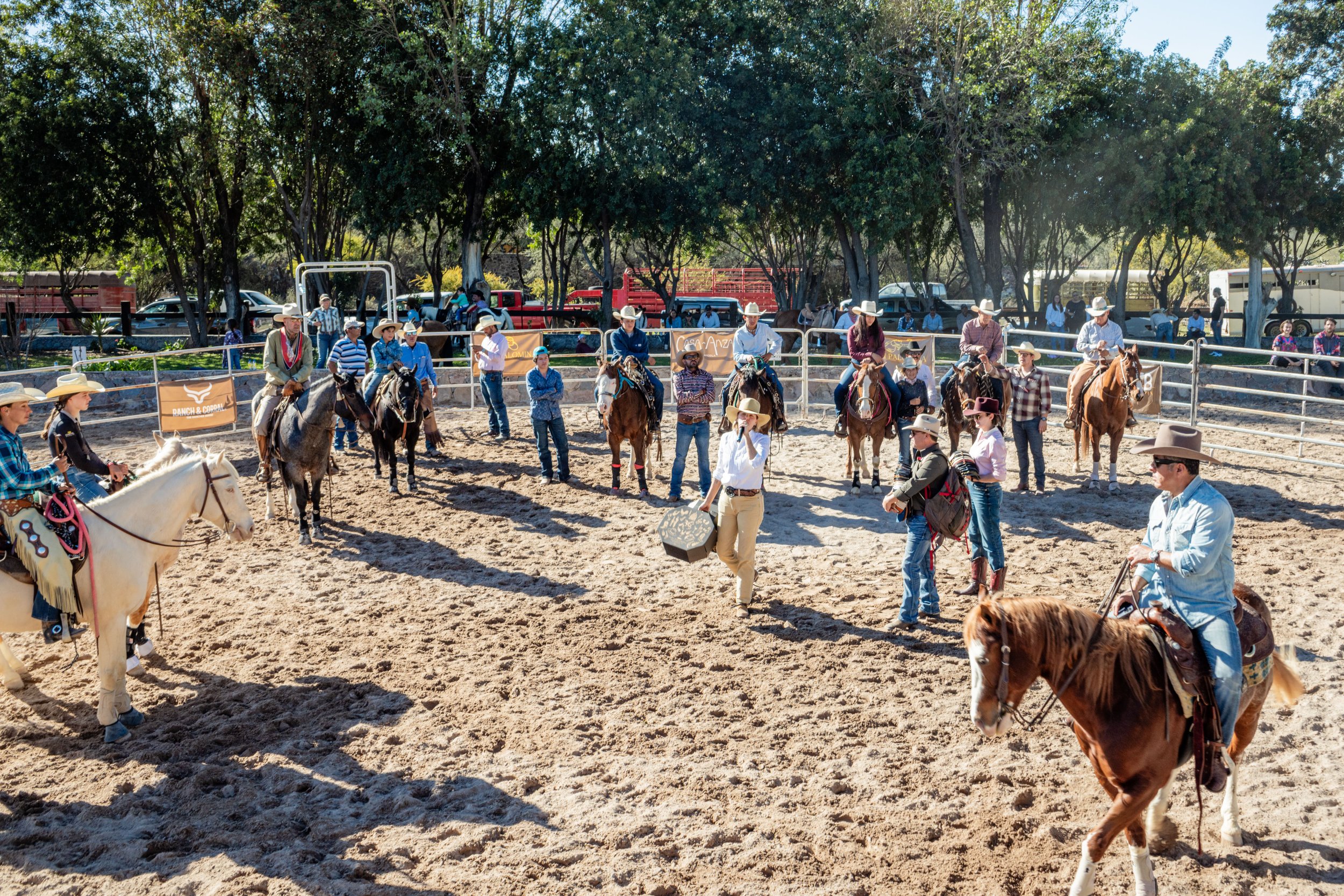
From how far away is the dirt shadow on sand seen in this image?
479 centimetres

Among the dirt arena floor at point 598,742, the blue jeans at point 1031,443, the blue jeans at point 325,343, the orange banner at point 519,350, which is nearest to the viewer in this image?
the dirt arena floor at point 598,742

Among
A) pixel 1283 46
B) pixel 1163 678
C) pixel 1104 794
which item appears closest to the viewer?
pixel 1163 678

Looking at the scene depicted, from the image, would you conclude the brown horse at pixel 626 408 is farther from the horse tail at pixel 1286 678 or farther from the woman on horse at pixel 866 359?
the horse tail at pixel 1286 678

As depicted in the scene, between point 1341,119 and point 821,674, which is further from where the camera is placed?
point 1341,119

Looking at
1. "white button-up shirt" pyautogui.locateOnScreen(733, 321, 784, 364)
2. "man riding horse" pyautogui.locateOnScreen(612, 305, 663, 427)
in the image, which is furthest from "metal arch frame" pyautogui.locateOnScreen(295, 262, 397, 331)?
"white button-up shirt" pyautogui.locateOnScreen(733, 321, 784, 364)

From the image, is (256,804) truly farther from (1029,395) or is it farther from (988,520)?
(1029,395)

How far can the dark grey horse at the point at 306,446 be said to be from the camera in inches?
408

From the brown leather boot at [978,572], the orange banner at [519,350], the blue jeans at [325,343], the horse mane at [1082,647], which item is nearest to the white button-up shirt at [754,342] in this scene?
the brown leather boot at [978,572]

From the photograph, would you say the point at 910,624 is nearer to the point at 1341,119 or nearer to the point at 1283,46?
the point at 1341,119

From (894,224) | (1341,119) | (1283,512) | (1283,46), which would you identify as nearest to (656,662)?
(1283,512)

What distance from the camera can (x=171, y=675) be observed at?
278 inches

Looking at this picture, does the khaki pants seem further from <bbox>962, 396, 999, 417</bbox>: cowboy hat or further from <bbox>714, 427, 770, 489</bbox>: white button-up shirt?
<bbox>962, 396, 999, 417</bbox>: cowboy hat

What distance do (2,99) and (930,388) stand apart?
2123 cm

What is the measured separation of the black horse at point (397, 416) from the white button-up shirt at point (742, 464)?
566 centimetres
